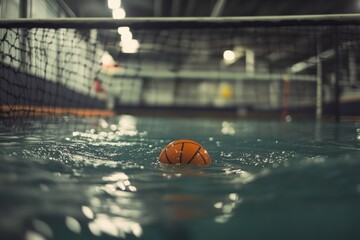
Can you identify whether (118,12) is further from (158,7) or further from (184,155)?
(184,155)

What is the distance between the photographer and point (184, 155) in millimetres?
2346

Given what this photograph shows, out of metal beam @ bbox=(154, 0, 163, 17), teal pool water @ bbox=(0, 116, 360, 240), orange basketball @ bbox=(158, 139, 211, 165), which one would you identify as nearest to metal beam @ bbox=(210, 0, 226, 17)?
metal beam @ bbox=(154, 0, 163, 17)

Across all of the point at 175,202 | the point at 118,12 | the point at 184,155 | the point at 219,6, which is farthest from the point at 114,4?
the point at 175,202

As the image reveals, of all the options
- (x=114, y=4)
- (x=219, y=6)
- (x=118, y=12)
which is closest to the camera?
(x=219, y=6)

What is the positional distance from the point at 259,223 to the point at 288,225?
10 centimetres

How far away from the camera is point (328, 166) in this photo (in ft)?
5.35

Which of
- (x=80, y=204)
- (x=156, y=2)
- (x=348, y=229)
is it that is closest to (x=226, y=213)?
(x=348, y=229)

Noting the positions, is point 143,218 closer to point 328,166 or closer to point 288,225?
point 288,225

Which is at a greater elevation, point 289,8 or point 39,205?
point 289,8

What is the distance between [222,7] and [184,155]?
1105 centimetres

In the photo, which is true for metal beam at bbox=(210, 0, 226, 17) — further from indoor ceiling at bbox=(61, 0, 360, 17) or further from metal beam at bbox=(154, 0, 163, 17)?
metal beam at bbox=(154, 0, 163, 17)

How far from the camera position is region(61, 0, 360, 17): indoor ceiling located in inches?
474

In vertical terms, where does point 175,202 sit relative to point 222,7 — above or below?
below

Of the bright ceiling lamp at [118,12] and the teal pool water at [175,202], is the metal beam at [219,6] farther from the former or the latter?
the teal pool water at [175,202]
